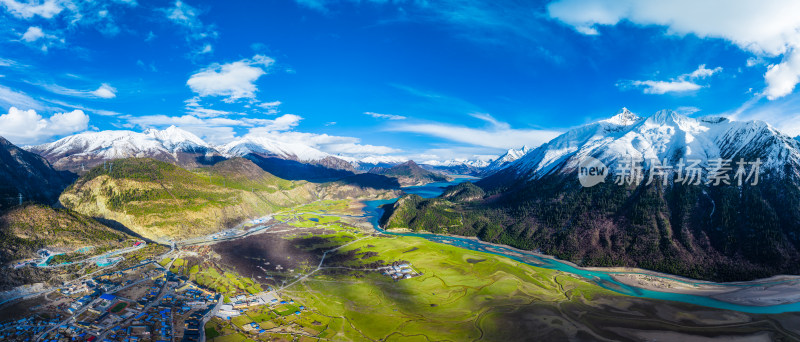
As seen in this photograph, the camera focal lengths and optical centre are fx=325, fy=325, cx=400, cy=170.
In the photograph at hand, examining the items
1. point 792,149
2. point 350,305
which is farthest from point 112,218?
point 792,149

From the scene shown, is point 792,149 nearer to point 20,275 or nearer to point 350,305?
point 350,305

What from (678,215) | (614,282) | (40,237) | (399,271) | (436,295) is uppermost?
(678,215)

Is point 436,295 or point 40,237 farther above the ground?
point 40,237

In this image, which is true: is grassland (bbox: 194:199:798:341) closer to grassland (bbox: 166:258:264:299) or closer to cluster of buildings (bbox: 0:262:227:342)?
cluster of buildings (bbox: 0:262:227:342)

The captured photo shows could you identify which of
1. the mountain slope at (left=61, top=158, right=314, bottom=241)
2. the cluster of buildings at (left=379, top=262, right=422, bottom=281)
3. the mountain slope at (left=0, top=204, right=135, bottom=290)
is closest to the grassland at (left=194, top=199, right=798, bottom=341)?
the cluster of buildings at (left=379, top=262, right=422, bottom=281)

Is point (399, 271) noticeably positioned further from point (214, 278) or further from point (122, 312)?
point (122, 312)

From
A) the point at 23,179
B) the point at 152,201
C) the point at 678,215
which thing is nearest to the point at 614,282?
the point at 678,215

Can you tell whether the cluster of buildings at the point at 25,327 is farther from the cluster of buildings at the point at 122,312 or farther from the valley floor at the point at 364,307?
the valley floor at the point at 364,307

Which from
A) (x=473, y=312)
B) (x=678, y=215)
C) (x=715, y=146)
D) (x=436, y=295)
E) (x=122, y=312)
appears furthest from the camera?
(x=715, y=146)
